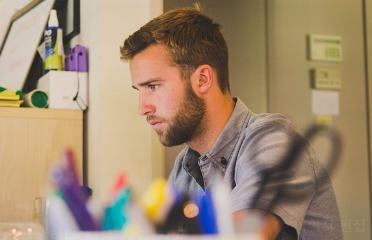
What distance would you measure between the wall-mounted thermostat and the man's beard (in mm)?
1019

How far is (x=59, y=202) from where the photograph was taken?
25 cm

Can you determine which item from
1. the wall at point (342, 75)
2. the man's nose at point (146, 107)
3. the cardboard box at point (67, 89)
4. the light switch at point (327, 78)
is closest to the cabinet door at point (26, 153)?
the cardboard box at point (67, 89)

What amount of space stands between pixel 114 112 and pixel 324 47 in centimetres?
97

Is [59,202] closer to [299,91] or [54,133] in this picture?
[54,133]

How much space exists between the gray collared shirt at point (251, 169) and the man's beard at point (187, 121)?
2.6 inches

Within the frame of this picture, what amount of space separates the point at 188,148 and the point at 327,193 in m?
0.43

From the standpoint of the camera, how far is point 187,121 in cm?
119

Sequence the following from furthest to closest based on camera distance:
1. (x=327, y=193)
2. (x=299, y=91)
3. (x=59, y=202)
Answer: (x=299, y=91) → (x=327, y=193) → (x=59, y=202)

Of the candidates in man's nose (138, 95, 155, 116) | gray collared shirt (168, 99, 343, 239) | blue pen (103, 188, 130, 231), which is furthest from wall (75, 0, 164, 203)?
blue pen (103, 188, 130, 231)

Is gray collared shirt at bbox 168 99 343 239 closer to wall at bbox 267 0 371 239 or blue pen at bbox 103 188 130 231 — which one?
blue pen at bbox 103 188 130 231

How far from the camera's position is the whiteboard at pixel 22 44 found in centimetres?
194

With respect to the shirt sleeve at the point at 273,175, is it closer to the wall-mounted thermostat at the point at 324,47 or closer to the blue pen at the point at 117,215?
the blue pen at the point at 117,215

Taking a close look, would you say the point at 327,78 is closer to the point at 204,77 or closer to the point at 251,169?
the point at 204,77

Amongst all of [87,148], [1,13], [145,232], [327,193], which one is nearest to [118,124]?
[87,148]
